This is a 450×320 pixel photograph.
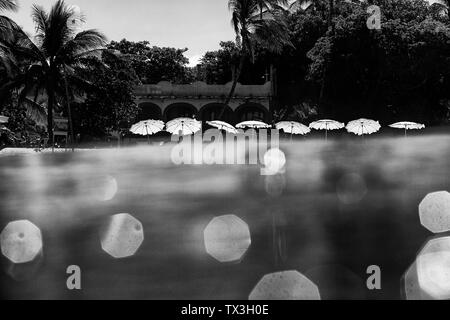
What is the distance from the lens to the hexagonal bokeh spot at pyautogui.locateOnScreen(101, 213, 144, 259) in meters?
2.50

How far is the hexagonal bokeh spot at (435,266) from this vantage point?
2.56 meters

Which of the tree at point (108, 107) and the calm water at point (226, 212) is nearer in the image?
the calm water at point (226, 212)

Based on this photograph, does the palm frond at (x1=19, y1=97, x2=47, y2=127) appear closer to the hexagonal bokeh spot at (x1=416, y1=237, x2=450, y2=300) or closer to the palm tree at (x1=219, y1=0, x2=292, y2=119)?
the palm tree at (x1=219, y1=0, x2=292, y2=119)

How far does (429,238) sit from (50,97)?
91.7 ft

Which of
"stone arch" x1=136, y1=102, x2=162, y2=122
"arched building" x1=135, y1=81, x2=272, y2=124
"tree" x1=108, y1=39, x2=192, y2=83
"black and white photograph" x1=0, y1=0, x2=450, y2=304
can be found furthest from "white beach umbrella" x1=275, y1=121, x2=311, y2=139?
"tree" x1=108, y1=39, x2=192, y2=83

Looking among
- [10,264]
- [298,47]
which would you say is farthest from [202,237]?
[298,47]

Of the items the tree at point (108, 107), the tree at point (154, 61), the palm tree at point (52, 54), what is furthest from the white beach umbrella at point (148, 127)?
the tree at point (154, 61)

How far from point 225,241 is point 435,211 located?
3.16 ft

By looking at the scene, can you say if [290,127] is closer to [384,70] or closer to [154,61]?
[384,70]

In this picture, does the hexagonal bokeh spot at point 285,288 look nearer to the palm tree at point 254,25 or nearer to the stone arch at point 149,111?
the palm tree at point 254,25

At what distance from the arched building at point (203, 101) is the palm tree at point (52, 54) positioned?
13.7 m

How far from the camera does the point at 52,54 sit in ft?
95.3

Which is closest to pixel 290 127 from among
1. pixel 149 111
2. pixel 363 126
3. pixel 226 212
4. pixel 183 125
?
pixel 363 126

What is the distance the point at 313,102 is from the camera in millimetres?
41688
